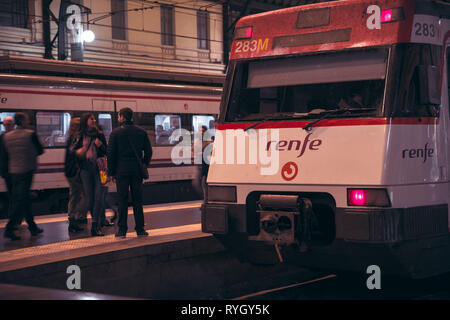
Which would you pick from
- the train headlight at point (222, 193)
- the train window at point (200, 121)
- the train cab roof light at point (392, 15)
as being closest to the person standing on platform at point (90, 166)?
the train headlight at point (222, 193)

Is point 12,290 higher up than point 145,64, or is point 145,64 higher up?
point 145,64

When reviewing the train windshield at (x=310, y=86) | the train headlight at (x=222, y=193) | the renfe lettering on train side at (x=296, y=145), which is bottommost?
the train headlight at (x=222, y=193)

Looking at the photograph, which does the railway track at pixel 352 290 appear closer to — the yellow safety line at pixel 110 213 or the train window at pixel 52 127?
the yellow safety line at pixel 110 213

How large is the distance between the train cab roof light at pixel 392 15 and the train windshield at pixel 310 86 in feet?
0.94

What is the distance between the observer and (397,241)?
625 cm

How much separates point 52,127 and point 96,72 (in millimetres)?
1909

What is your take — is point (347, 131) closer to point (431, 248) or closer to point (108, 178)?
point (431, 248)

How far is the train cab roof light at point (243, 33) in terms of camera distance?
7641 millimetres

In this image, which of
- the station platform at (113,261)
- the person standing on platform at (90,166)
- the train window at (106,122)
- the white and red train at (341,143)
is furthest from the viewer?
the train window at (106,122)

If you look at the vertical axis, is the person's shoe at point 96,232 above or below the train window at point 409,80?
below

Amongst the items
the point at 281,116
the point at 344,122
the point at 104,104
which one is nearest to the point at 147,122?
the point at 104,104
